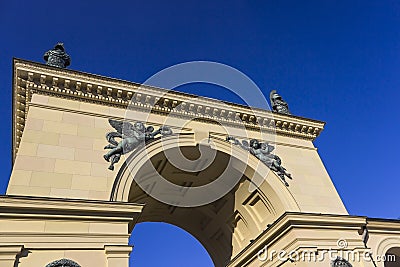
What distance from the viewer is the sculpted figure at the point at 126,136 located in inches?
428

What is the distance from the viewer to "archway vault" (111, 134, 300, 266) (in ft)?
38.3

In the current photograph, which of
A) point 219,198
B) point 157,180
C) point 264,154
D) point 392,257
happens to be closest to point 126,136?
point 157,180

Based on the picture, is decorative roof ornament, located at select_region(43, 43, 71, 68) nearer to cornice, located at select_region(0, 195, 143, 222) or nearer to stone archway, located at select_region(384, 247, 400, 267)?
cornice, located at select_region(0, 195, 143, 222)

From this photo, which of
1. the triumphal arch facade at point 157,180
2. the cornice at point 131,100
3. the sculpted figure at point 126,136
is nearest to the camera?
the triumphal arch facade at point 157,180

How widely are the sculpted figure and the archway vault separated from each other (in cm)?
28

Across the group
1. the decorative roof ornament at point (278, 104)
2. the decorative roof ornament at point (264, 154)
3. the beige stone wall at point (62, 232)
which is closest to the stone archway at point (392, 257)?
the decorative roof ornament at point (264, 154)

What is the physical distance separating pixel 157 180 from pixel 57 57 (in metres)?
6.02

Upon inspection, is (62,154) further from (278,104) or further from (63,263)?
(278,104)

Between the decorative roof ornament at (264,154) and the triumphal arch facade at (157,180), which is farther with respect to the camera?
the decorative roof ornament at (264,154)

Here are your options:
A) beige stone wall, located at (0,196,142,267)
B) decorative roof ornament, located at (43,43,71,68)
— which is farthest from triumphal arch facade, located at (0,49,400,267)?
decorative roof ornament, located at (43,43,71,68)

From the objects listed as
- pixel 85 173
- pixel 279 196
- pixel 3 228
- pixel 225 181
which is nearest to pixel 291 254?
pixel 279 196

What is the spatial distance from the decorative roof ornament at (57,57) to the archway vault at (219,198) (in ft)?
15.7

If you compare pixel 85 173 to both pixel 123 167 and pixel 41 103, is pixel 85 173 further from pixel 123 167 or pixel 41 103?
pixel 41 103

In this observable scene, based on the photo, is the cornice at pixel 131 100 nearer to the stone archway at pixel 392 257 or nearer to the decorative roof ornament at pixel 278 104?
the decorative roof ornament at pixel 278 104
